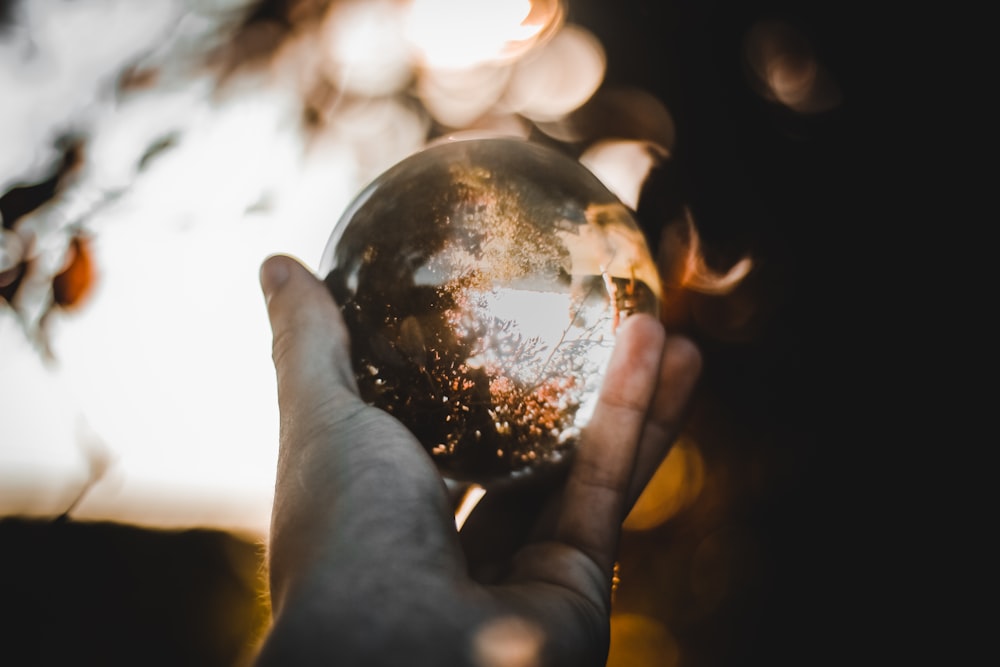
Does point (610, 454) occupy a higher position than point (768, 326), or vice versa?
point (610, 454)

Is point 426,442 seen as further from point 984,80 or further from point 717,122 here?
point 984,80

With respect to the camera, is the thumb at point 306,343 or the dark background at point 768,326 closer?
the thumb at point 306,343

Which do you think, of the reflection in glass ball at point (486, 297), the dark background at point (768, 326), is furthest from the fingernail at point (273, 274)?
the dark background at point (768, 326)

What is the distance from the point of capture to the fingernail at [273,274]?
177 cm

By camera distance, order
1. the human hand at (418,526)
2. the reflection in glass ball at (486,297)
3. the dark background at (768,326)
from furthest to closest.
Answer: the dark background at (768,326), the reflection in glass ball at (486,297), the human hand at (418,526)

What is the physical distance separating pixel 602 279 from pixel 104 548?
725cm

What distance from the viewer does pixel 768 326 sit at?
10.5 feet

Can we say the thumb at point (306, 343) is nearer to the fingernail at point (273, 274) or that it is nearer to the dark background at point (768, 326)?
the fingernail at point (273, 274)

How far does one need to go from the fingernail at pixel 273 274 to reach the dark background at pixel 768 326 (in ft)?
6.47

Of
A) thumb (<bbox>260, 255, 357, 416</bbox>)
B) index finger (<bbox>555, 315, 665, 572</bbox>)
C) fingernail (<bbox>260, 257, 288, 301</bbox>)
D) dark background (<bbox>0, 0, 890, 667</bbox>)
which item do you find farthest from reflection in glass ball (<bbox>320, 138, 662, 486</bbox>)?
dark background (<bbox>0, 0, 890, 667</bbox>)

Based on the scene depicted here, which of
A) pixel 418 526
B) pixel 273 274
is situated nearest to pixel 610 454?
pixel 418 526

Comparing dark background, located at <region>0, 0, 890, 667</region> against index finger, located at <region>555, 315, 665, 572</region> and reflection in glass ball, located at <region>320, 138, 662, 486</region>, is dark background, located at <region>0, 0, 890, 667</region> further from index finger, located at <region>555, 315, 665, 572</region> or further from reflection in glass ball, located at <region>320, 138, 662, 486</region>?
reflection in glass ball, located at <region>320, 138, 662, 486</region>

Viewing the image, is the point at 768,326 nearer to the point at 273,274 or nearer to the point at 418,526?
the point at 418,526

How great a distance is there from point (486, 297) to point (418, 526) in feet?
1.97
